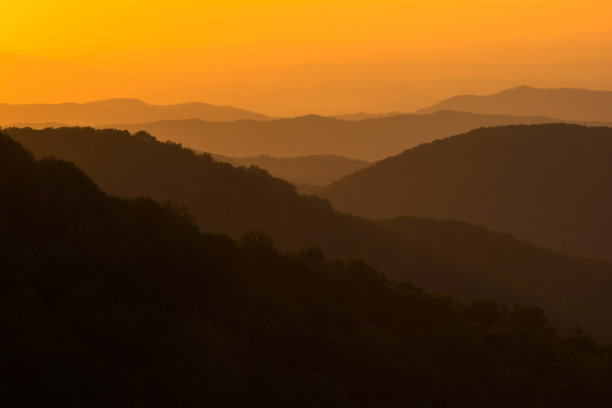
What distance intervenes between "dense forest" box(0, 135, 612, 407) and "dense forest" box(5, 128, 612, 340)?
36.5 m

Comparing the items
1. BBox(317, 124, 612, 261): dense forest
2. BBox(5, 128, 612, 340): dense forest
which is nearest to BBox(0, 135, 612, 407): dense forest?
BBox(5, 128, 612, 340): dense forest

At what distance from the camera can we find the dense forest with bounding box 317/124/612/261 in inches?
5979

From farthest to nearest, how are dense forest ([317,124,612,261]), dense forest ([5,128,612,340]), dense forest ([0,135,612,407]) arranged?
1. dense forest ([317,124,612,261])
2. dense forest ([5,128,612,340])
3. dense forest ([0,135,612,407])

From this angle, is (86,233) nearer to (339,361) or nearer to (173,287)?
(173,287)

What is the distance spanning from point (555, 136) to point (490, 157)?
15441mm

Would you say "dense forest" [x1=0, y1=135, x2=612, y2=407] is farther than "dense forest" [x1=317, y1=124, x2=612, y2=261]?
No

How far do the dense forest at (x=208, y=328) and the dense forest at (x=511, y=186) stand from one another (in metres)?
110

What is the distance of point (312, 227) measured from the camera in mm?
86625

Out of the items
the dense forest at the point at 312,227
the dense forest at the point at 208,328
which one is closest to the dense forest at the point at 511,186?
the dense forest at the point at 312,227

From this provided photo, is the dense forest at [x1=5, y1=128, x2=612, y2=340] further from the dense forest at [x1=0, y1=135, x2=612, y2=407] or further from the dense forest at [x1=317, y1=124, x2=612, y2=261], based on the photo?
the dense forest at [x1=317, y1=124, x2=612, y2=261]

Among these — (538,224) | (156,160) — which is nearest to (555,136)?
(538,224)

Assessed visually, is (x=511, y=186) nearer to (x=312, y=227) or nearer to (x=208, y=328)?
(x=312, y=227)

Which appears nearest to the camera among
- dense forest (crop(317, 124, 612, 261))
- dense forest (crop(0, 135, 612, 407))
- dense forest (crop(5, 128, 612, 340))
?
dense forest (crop(0, 135, 612, 407))

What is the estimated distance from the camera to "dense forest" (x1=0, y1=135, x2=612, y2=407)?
2627 cm
